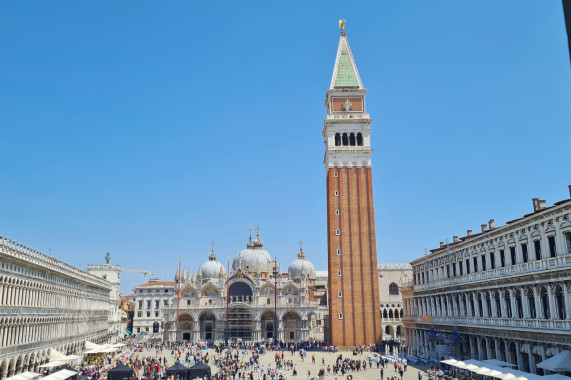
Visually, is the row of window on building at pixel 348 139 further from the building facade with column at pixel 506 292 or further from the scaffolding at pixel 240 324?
the scaffolding at pixel 240 324

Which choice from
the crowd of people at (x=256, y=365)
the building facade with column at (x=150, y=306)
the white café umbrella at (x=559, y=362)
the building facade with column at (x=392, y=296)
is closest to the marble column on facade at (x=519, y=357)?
the white café umbrella at (x=559, y=362)


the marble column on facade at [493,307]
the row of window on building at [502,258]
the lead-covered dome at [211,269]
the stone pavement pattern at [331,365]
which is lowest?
the stone pavement pattern at [331,365]

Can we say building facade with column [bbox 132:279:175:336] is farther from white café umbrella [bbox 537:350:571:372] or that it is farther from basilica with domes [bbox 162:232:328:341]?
white café umbrella [bbox 537:350:571:372]

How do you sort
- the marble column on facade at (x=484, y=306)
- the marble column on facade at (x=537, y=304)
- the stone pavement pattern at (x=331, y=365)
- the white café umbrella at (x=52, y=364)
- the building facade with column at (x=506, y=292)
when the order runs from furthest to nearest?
the stone pavement pattern at (x=331, y=365) < the marble column on facade at (x=484, y=306) < the white café umbrella at (x=52, y=364) < the marble column on facade at (x=537, y=304) < the building facade with column at (x=506, y=292)

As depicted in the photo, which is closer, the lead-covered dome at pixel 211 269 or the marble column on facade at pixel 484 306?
the marble column on facade at pixel 484 306

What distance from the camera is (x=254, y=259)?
312 ft

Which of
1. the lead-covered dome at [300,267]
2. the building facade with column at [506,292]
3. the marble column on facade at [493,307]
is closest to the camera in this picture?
the building facade with column at [506,292]

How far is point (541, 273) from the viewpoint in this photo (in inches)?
1183

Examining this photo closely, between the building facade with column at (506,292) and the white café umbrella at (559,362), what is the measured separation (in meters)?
0.81

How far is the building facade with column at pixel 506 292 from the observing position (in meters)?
28.8

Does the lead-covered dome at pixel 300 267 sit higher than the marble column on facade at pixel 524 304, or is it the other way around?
the lead-covered dome at pixel 300 267

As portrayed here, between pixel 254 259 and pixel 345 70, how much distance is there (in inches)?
1611

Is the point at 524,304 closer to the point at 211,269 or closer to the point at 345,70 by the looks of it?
the point at 345,70

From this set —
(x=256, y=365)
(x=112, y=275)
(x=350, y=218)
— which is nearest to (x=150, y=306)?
(x=112, y=275)
